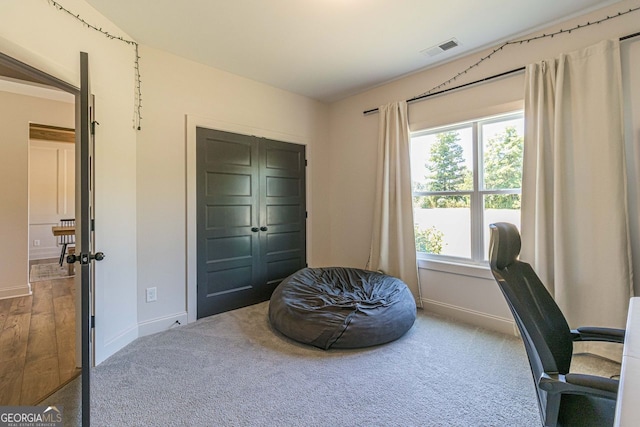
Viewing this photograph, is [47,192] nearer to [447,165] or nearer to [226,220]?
[226,220]

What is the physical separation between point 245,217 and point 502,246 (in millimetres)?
2750

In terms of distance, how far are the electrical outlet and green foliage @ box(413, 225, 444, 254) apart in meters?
2.78

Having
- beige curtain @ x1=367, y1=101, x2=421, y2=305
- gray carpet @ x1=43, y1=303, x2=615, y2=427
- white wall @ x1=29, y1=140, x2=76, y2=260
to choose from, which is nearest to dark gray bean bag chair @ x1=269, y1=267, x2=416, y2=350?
gray carpet @ x1=43, y1=303, x2=615, y2=427

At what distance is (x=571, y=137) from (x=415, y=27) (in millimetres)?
1557

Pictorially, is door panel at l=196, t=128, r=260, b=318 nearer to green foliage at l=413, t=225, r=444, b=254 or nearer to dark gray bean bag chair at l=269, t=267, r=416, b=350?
dark gray bean bag chair at l=269, t=267, r=416, b=350

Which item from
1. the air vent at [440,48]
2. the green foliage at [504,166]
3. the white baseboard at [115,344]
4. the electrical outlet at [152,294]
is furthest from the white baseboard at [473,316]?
the white baseboard at [115,344]

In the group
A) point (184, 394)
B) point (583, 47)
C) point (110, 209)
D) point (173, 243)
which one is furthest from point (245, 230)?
point (583, 47)

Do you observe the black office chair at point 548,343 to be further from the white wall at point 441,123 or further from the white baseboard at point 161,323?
the white baseboard at point 161,323

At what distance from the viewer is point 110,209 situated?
2354 mm

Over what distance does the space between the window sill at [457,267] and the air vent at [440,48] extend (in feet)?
7.08

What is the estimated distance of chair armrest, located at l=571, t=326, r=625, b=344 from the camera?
4.13 ft

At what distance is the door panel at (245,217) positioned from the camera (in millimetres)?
3146

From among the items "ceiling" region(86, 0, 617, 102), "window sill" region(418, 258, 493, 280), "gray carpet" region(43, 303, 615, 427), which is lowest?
"gray carpet" region(43, 303, 615, 427)

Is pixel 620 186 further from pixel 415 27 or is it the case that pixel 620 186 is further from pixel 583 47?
pixel 415 27
